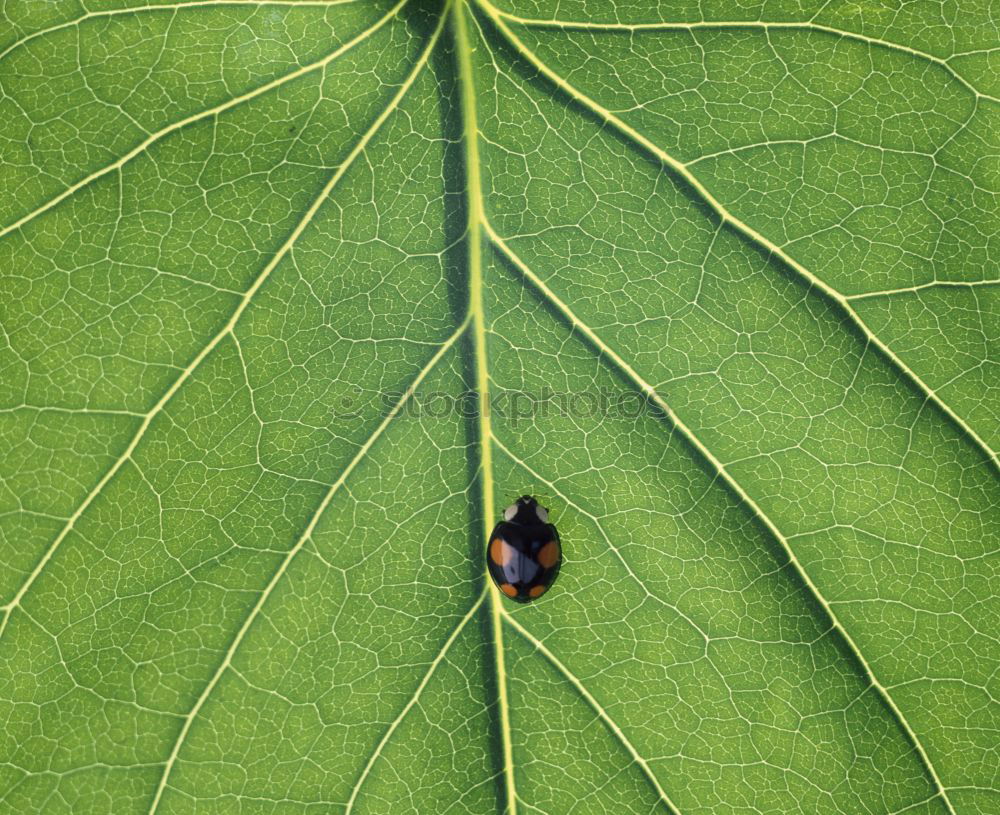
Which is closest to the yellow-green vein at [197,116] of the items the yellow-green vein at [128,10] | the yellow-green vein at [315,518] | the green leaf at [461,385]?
the green leaf at [461,385]

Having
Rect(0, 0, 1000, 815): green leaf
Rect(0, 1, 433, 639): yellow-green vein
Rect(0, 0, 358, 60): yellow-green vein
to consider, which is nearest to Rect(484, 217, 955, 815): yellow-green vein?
Rect(0, 0, 1000, 815): green leaf

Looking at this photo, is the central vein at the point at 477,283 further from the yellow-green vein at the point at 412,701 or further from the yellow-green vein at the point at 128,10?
the yellow-green vein at the point at 128,10

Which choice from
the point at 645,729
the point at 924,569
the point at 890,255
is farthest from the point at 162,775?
the point at 890,255

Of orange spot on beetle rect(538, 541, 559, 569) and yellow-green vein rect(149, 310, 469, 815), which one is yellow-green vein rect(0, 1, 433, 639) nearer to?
yellow-green vein rect(149, 310, 469, 815)

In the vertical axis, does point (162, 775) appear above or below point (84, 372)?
below

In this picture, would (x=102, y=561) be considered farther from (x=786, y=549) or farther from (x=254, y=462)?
(x=786, y=549)

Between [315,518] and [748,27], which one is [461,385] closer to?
[315,518]

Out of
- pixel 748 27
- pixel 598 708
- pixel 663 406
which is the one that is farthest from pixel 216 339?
pixel 748 27
